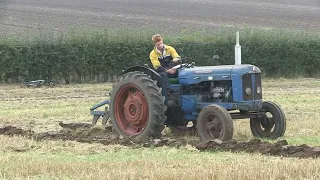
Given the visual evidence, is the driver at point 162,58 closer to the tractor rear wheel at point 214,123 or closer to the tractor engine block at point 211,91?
the tractor engine block at point 211,91

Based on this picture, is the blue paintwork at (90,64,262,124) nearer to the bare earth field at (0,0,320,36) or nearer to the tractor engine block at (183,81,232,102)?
the tractor engine block at (183,81,232,102)

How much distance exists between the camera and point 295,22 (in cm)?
4703

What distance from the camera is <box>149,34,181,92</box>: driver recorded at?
436 inches

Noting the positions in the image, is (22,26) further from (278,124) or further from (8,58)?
(278,124)

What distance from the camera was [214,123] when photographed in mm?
10125

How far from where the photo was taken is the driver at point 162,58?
11078mm

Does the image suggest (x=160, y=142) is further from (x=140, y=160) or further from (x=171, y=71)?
(x=140, y=160)

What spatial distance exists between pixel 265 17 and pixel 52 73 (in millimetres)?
26131

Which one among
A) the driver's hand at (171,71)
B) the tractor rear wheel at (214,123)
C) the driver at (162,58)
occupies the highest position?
the driver at (162,58)

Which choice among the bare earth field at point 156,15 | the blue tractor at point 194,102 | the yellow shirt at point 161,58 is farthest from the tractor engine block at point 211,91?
the bare earth field at point 156,15

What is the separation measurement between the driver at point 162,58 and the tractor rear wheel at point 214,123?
1014 millimetres

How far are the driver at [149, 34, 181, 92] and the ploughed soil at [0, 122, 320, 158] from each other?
1218 mm

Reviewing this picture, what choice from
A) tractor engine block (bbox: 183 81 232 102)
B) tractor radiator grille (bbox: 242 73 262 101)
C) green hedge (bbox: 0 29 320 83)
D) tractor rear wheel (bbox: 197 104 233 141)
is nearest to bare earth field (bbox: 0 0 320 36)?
green hedge (bbox: 0 29 320 83)

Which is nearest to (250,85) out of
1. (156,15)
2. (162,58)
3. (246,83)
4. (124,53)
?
(246,83)
